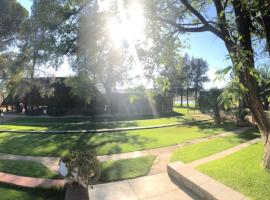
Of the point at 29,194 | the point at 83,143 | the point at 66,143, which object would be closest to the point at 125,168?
the point at 29,194

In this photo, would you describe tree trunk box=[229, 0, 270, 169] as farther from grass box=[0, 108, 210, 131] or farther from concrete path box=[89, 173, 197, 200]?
grass box=[0, 108, 210, 131]

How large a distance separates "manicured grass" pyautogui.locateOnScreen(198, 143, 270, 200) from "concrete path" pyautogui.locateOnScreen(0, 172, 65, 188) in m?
3.96

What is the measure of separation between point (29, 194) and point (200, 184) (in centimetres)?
408

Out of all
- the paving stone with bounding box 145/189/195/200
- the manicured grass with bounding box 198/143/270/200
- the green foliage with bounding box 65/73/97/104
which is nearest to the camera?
the manicured grass with bounding box 198/143/270/200

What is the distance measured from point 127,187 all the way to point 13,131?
44.8 feet

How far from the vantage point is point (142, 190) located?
654cm

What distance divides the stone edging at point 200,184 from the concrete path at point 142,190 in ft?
0.60

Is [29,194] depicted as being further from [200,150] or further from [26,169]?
[200,150]

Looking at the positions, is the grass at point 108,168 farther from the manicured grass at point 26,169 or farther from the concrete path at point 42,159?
the concrete path at point 42,159

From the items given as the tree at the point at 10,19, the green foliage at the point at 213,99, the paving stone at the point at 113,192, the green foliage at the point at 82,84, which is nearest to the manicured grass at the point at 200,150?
the paving stone at the point at 113,192

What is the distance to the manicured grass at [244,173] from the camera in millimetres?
5476

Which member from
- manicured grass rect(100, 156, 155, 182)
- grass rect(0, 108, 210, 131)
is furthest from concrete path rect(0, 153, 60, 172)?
grass rect(0, 108, 210, 131)

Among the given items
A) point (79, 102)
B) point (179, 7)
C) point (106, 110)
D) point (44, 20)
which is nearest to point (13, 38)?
point (79, 102)

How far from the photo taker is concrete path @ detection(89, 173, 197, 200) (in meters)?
6.07
